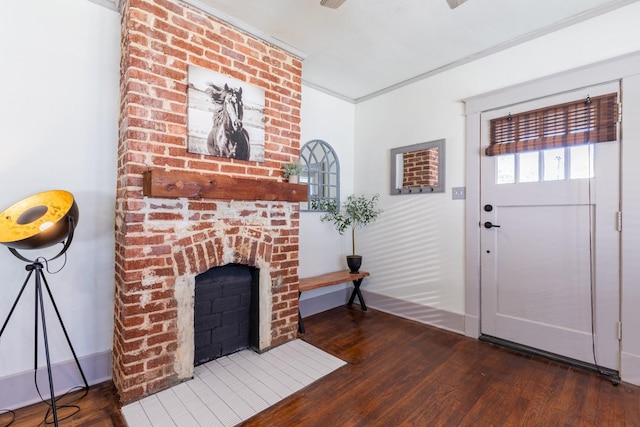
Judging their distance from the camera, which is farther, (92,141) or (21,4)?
(92,141)

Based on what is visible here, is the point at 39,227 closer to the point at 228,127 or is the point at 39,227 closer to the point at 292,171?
Answer: the point at 228,127

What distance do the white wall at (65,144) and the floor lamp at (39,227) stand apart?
19 centimetres

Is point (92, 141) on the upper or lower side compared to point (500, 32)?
lower

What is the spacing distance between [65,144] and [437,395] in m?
3.11

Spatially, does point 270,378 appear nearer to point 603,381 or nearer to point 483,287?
point 483,287

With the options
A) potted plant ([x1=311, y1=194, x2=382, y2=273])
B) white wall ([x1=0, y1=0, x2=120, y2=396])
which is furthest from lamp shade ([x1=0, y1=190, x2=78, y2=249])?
potted plant ([x1=311, y1=194, x2=382, y2=273])

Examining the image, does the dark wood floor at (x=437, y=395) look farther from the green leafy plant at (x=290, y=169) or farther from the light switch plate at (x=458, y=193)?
the green leafy plant at (x=290, y=169)

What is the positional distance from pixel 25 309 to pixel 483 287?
12.1 feet

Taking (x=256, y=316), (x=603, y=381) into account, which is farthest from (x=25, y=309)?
(x=603, y=381)

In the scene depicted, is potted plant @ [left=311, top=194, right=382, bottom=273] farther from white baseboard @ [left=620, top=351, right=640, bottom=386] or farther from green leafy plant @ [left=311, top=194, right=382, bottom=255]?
white baseboard @ [left=620, top=351, right=640, bottom=386]

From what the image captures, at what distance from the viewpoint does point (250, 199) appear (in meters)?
2.34

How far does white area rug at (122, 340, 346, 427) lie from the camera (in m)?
1.75

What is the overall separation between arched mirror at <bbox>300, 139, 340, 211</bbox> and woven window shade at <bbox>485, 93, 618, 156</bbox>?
5.85 ft

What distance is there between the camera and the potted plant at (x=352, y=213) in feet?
12.0
